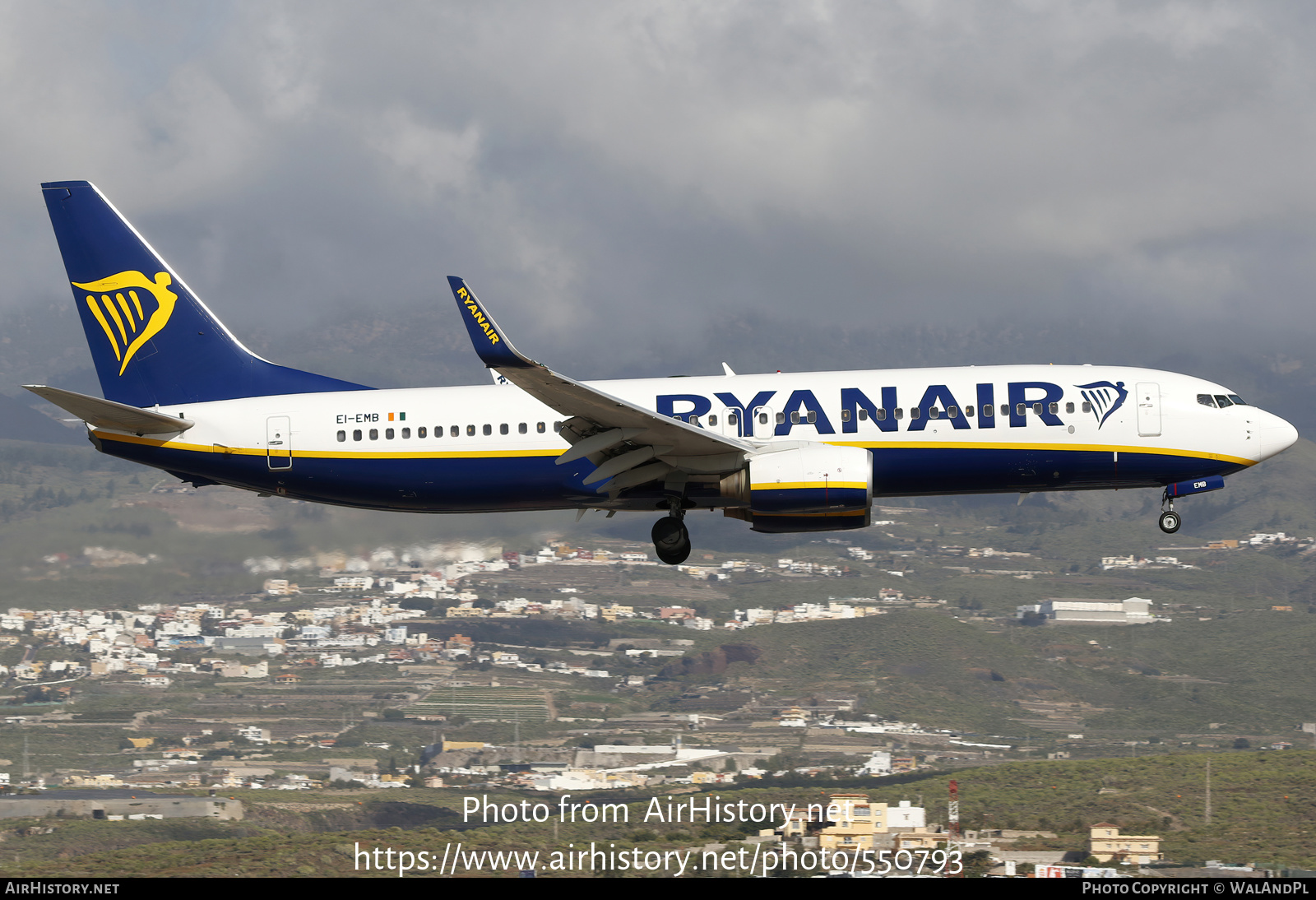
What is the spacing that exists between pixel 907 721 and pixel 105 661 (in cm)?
11478

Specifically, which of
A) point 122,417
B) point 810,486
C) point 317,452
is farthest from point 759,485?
point 122,417

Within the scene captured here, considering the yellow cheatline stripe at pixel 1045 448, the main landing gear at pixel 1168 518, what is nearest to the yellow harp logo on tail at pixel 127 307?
the yellow cheatline stripe at pixel 1045 448

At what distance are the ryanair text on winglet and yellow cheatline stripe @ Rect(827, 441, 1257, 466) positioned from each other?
400 inches

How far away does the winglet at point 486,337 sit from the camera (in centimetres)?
2927

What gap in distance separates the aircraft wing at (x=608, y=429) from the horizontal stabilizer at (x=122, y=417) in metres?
11.2

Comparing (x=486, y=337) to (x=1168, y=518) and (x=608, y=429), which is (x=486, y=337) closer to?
(x=608, y=429)

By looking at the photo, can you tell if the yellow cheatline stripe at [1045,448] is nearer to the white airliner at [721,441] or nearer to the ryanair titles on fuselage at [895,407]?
the white airliner at [721,441]

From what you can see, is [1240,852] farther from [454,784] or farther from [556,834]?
[454,784]

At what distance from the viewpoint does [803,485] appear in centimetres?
3297

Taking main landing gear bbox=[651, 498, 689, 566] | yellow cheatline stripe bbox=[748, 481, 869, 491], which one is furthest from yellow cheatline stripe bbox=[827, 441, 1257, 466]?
main landing gear bbox=[651, 498, 689, 566]

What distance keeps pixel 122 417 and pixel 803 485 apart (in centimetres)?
1908

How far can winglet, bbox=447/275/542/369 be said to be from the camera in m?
29.3

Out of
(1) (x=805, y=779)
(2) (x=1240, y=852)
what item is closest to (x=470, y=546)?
(2) (x=1240, y=852)

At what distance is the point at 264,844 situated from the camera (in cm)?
9925
